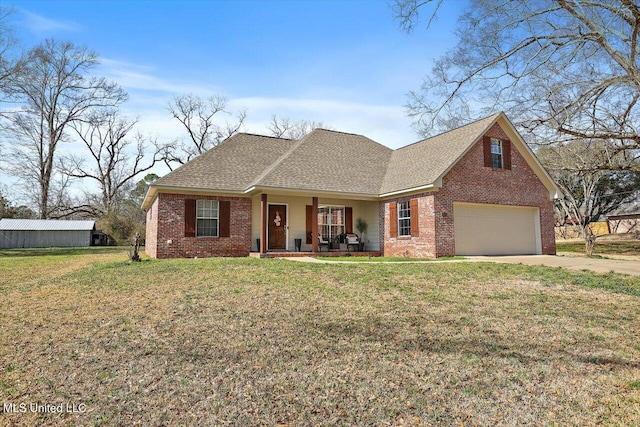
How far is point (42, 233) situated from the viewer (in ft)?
99.9

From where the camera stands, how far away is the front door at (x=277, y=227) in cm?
1586

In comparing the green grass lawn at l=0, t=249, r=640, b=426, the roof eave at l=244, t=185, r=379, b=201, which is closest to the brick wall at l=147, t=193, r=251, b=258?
the roof eave at l=244, t=185, r=379, b=201

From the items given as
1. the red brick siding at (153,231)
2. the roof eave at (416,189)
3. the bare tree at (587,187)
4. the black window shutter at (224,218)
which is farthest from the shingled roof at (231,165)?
the bare tree at (587,187)

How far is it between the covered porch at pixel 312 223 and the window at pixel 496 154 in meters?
5.04

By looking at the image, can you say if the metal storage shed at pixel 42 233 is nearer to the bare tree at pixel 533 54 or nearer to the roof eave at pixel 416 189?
the roof eave at pixel 416 189

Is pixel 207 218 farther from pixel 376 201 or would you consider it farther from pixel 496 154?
pixel 496 154

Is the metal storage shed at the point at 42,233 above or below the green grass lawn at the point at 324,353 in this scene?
above

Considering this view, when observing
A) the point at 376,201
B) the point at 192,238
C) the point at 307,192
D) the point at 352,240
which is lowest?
the point at 352,240

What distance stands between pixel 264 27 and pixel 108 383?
29.1ft

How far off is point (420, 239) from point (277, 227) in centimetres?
586

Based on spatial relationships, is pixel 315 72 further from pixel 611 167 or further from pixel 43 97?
pixel 43 97

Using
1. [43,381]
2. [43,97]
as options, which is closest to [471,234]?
[43,381]

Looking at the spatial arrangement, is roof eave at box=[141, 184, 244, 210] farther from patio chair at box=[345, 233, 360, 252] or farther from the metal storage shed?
the metal storage shed

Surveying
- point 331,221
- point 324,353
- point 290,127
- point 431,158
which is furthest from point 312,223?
point 290,127
